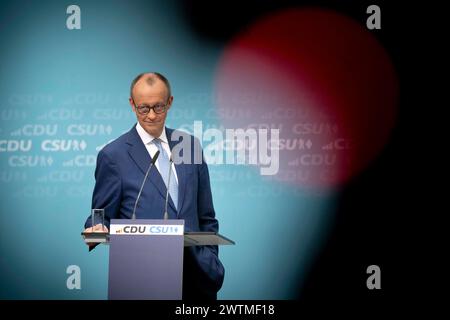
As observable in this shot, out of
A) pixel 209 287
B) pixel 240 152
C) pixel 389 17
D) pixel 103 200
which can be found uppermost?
pixel 389 17

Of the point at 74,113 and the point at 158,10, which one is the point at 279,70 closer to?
the point at 158,10

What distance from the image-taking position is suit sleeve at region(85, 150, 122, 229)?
18.7 ft

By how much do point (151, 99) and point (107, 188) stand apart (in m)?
0.71

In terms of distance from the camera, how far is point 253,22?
6852 millimetres

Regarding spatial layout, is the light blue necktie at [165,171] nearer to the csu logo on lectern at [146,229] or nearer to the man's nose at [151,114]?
the man's nose at [151,114]

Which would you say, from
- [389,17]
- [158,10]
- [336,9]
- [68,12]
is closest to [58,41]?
[68,12]

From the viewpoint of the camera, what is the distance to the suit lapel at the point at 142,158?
5719 mm

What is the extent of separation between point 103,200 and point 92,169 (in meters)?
1.03

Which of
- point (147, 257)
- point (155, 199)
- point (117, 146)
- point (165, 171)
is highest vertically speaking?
point (117, 146)

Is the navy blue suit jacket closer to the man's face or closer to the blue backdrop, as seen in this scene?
the man's face

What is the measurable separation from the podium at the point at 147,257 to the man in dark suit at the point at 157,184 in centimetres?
68

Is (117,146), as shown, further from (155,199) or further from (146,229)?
(146,229)

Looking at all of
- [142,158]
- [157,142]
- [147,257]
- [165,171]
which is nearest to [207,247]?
[165,171]

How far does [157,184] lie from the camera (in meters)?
5.71
